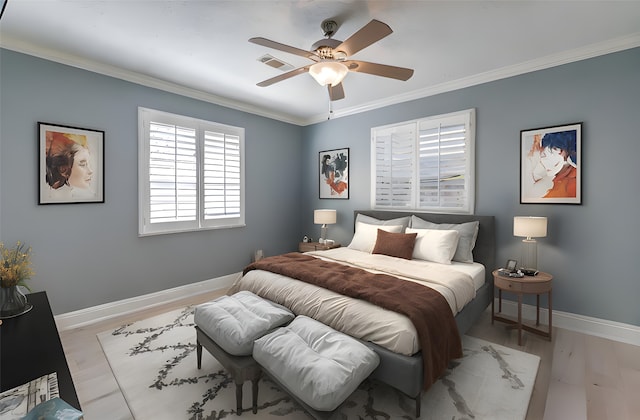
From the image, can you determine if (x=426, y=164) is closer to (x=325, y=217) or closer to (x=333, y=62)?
(x=325, y=217)

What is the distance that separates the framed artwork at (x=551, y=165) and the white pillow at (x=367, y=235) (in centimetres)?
151

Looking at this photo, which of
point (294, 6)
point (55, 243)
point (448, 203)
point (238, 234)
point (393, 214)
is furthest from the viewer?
point (238, 234)

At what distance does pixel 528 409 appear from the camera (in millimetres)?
1955

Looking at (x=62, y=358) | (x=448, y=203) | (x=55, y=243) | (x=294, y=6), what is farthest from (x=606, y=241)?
(x=55, y=243)

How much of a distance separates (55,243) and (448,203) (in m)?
4.47

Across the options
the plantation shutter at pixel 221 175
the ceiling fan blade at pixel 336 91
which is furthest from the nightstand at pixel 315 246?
the ceiling fan blade at pixel 336 91

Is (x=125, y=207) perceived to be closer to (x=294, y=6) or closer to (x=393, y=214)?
(x=294, y=6)

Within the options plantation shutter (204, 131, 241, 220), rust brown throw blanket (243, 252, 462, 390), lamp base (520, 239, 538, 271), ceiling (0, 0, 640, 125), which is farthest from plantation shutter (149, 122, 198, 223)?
lamp base (520, 239, 538, 271)

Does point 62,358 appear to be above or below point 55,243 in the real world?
below

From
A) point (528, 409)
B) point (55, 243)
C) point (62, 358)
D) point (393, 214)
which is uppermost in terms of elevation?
point (393, 214)

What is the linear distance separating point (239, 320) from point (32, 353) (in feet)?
3.53

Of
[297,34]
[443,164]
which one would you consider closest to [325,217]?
[443,164]

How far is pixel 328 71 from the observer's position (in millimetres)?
2408

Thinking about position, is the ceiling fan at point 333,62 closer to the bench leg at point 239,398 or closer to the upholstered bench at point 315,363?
the upholstered bench at point 315,363
